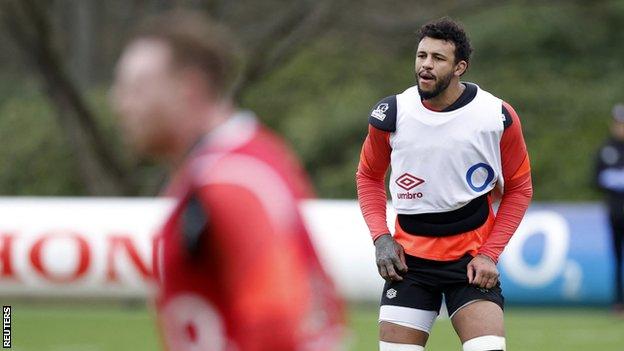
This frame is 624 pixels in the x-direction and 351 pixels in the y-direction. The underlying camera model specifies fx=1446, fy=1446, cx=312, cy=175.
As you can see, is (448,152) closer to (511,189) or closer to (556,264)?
(511,189)

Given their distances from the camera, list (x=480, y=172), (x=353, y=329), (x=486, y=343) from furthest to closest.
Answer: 1. (x=353, y=329)
2. (x=480, y=172)
3. (x=486, y=343)

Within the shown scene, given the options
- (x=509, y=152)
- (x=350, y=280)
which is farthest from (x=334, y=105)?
(x=509, y=152)

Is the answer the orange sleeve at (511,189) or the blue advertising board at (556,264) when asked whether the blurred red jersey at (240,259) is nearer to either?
the orange sleeve at (511,189)

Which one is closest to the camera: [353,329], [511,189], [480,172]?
[480,172]

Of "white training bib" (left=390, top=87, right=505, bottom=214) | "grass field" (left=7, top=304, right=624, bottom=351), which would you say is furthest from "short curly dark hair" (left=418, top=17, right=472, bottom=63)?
"grass field" (left=7, top=304, right=624, bottom=351)

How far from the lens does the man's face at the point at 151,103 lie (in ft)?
10.2

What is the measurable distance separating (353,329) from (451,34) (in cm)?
776

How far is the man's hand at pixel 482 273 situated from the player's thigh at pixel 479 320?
8 cm

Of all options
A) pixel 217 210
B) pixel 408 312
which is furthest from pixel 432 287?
pixel 217 210

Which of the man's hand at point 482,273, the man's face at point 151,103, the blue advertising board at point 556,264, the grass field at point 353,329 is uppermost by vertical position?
the man's face at point 151,103

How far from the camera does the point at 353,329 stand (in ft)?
44.5

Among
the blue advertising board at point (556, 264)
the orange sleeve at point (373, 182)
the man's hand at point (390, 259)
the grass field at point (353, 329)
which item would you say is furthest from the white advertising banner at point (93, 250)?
the man's hand at point (390, 259)

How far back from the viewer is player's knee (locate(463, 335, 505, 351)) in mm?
5836

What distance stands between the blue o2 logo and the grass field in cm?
573
